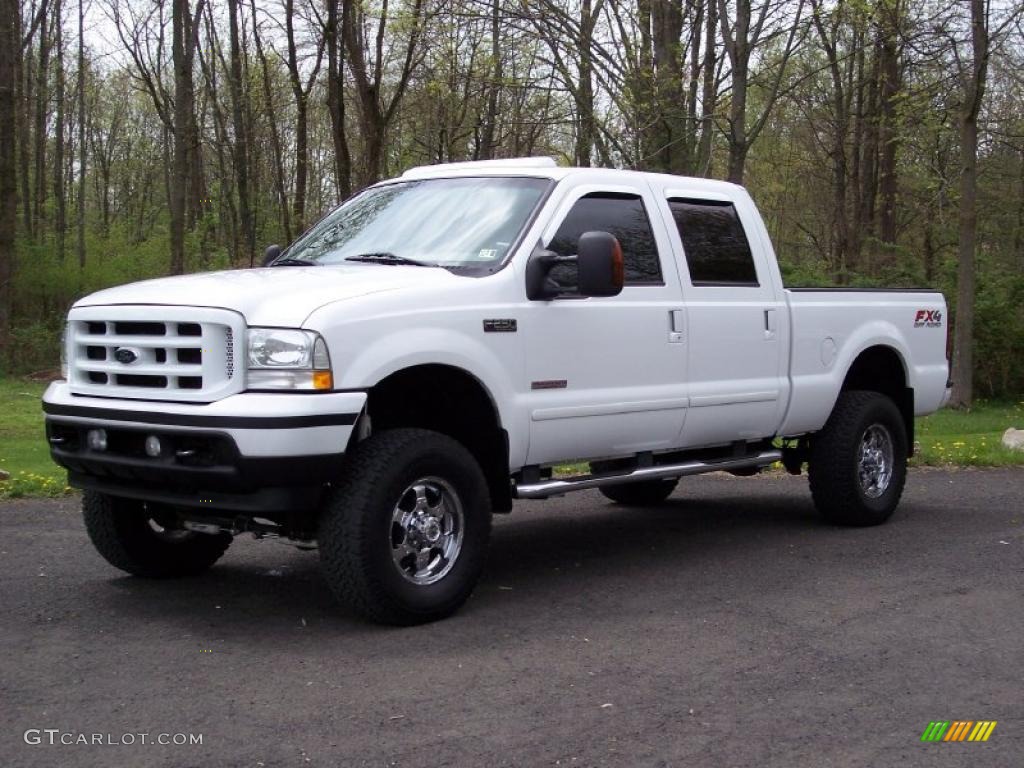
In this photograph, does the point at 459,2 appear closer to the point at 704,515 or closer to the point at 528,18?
the point at 528,18

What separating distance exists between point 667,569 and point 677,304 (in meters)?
1.58

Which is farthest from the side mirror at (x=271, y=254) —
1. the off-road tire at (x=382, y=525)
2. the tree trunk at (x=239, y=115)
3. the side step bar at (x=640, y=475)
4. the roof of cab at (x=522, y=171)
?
the tree trunk at (x=239, y=115)

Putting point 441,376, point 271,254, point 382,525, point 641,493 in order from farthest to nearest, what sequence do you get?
1. point 641,493
2. point 271,254
3. point 441,376
4. point 382,525

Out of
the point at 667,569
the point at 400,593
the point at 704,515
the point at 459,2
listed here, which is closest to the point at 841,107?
the point at 459,2

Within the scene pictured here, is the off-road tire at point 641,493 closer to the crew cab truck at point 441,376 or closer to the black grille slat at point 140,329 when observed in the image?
the crew cab truck at point 441,376

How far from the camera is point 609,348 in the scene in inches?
267

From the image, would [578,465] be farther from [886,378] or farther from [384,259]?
[384,259]

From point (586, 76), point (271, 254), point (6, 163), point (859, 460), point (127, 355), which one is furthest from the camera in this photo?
point (6, 163)

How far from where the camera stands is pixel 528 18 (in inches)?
674

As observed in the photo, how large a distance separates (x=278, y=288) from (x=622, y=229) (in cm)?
236

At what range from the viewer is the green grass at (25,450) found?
9.88 m

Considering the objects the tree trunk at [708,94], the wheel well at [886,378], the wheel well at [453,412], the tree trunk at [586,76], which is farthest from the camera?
the tree trunk at [708,94]

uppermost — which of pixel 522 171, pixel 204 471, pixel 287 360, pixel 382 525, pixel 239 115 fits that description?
pixel 239 115

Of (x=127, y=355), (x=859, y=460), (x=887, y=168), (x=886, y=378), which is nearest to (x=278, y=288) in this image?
(x=127, y=355)
